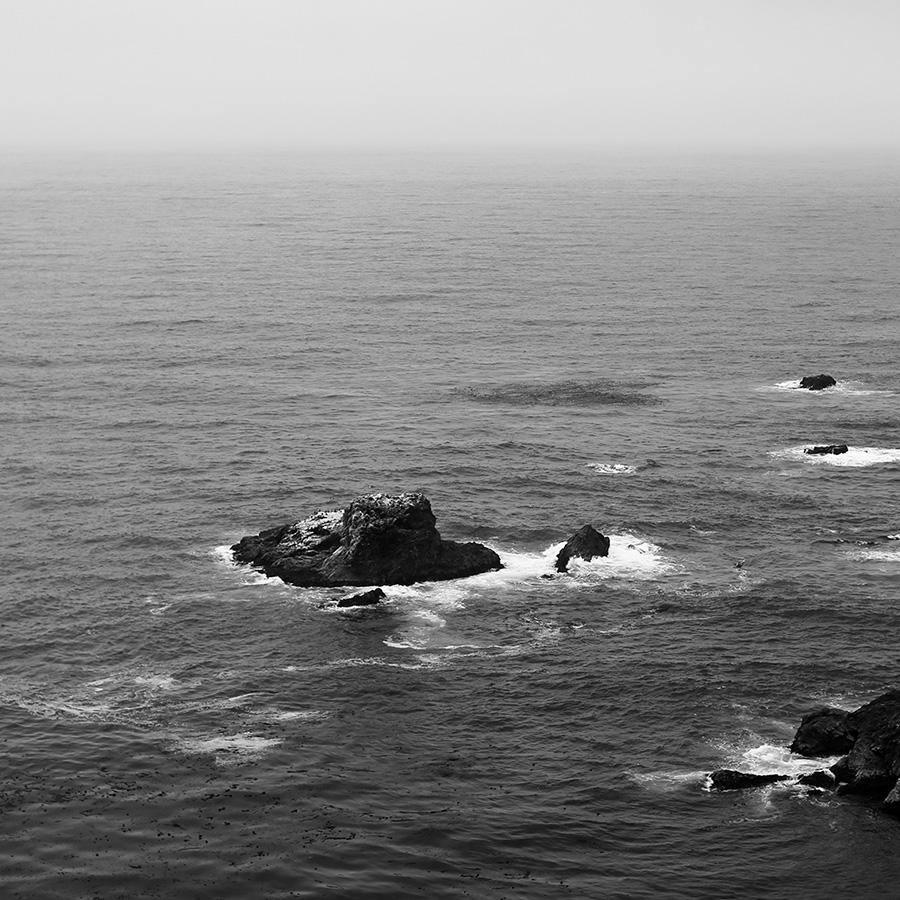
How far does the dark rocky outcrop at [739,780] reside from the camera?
75125 millimetres

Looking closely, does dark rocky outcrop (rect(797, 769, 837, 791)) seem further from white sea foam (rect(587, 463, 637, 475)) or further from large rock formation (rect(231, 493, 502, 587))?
white sea foam (rect(587, 463, 637, 475))

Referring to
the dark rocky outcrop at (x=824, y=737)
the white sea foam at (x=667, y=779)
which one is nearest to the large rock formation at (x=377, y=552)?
the white sea foam at (x=667, y=779)

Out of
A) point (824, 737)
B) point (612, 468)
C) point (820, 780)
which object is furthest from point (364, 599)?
point (612, 468)

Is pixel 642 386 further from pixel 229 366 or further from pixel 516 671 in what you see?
pixel 516 671

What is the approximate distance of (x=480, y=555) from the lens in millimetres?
105312

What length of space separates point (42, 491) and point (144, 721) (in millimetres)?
44903

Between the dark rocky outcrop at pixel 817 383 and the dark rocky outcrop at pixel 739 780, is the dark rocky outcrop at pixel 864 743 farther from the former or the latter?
the dark rocky outcrop at pixel 817 383

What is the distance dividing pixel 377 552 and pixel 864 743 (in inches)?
1594

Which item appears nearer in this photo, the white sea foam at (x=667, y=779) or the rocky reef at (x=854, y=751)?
the rocky reef at (x=854, y=751)

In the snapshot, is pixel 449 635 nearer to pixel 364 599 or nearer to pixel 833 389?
pixel 364 599

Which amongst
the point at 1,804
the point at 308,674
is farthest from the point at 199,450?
the point at 1,804

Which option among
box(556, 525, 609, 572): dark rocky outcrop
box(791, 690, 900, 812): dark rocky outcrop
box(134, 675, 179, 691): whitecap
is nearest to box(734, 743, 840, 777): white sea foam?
box(791, 690, 900, 812): dark rocky outcrop

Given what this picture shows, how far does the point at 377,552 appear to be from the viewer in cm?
10269

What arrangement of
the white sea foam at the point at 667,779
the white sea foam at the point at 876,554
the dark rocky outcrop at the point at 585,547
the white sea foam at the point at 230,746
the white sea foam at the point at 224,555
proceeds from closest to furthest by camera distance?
the white sea foam at the point at 667,779 < the white sea foam at the point at 230,746 < the dark rocky outcrop at the point at 585,547 < the white sea foam at the point at 876,554 < the white sea foam at the point at 224,555
